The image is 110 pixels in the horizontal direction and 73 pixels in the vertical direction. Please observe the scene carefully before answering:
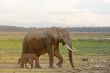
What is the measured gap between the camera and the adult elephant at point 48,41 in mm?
28844

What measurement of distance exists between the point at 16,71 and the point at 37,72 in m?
1.14

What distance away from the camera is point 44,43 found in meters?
29.3

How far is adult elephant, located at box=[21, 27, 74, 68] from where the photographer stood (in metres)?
28.8

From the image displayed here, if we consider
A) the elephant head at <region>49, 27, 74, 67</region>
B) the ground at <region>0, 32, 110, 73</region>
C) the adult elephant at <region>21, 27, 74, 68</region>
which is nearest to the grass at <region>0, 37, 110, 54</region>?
the ground at <region>0, 32, 110, 73</region>

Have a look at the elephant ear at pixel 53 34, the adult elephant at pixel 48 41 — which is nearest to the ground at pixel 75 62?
the adult elephant at pixel 48 41

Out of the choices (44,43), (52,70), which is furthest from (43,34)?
(52,70)

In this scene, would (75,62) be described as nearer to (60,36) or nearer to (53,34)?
(60,36)

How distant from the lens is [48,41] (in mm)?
28906

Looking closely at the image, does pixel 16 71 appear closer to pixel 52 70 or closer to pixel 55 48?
pixel 52 70

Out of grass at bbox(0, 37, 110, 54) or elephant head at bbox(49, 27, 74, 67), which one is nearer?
elephant head at bbox(49, 27, 74, 67)

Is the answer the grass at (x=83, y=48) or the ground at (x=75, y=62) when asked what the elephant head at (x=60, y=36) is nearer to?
the ground at (x=75, y=62)

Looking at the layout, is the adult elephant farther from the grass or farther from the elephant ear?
the grass

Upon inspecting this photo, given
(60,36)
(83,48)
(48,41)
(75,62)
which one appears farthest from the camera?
(83,48)

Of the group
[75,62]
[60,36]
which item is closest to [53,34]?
[60,36]
